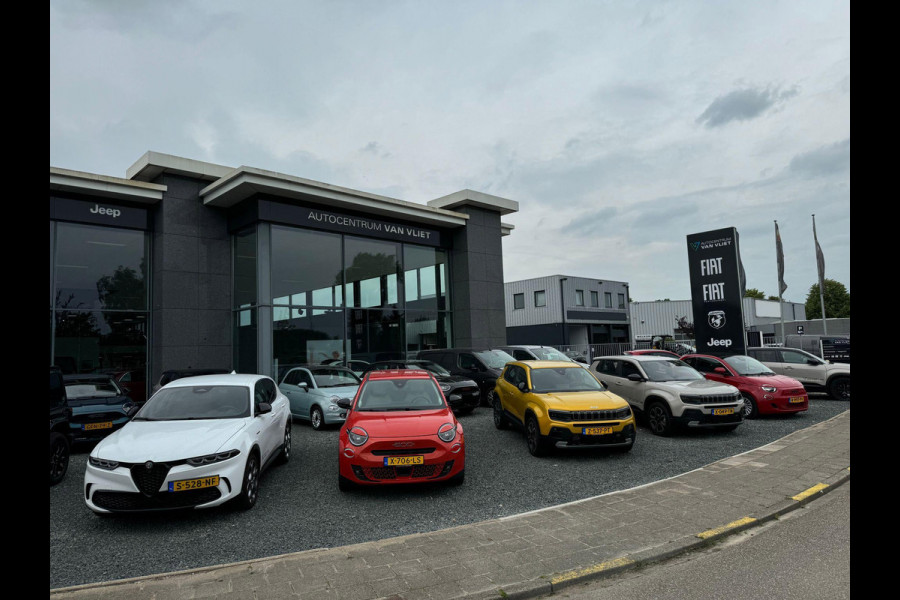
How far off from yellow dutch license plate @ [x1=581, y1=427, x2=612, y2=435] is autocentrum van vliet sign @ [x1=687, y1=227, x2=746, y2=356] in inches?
365

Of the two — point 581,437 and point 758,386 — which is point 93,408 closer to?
point 581,437

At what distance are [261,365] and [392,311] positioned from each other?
5.70 metres

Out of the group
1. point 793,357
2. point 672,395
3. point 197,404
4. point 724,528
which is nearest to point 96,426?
point 197,404

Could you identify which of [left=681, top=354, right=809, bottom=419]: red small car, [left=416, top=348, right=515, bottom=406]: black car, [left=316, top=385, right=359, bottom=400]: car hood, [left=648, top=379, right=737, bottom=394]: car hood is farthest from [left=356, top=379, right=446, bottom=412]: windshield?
[left=681, top=354, right=809, bottom=419]: red small car

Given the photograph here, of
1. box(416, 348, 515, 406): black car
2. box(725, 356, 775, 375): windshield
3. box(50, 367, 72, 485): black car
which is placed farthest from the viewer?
box(416, 348, 515, 406): black car

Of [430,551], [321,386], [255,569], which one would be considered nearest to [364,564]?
[430,551]

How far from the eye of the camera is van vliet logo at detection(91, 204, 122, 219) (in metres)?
15.6

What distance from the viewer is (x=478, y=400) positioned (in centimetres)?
1371

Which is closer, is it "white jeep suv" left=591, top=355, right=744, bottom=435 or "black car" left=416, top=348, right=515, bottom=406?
"white jeep suv" left=591, top=355, right=744, bottom=435

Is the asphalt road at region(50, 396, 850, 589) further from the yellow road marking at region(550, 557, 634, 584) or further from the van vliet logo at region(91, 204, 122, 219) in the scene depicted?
the van vliet logo at region(91, 204, 122, 219)

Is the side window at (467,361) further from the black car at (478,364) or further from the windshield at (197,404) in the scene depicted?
the windshield at (197,404)

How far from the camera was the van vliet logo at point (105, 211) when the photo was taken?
15.6m

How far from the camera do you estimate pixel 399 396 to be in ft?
26.5
